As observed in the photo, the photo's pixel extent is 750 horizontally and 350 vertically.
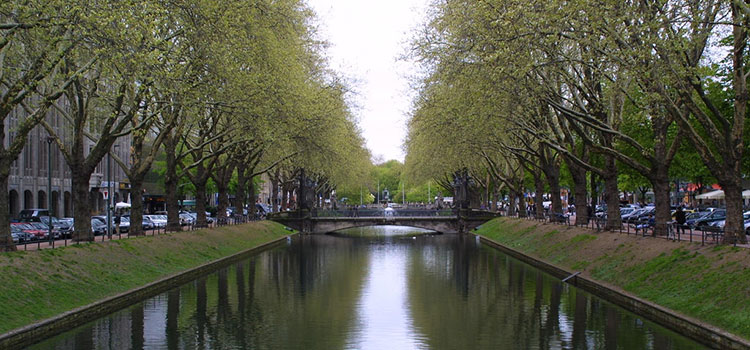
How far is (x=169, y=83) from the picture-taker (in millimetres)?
29359

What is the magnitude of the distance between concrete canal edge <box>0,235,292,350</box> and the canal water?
0.42 metres

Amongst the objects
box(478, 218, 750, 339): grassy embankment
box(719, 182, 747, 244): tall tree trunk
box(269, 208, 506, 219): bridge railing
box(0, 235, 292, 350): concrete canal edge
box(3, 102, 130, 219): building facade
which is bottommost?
box(0, 235, 292, 350): concrete canal edge

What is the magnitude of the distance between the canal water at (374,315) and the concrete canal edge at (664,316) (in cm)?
42

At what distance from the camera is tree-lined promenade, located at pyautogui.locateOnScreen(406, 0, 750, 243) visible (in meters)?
23.3

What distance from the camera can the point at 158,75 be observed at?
1041 inches

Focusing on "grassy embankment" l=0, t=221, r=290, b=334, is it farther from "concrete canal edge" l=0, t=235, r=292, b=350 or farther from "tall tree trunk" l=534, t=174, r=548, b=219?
"tall tree trunk" l=534, t=174, r=548, b=219

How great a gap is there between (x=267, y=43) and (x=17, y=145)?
12997 mm

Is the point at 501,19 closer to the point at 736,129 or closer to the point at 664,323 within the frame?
the point at 736,129

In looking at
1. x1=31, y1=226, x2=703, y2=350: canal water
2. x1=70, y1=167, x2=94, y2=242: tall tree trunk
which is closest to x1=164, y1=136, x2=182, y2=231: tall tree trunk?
x1=31, y1=226, x2=703, y2=350: canal water

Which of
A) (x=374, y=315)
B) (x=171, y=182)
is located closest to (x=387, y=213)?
(x=171, y=182)

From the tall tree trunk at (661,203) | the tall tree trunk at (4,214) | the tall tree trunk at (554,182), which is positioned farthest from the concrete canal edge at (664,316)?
the tall tree trunk at (4,214)

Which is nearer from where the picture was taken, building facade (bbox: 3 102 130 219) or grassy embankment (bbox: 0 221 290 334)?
grassy embankment (bbox: 0 221 290 334)

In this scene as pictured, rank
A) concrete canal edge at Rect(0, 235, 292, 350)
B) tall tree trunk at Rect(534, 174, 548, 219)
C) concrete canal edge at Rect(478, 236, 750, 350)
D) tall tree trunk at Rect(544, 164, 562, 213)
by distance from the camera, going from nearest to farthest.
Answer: concrete canal edge at Rect(478, 236, 750, 350)
concrete canal edge at Rect(0, 235, 292, 350)
tall tree trunk at Rect(544, 164, 562, 213)
tall tree trunk at Rect(534, 174, 548, 219)

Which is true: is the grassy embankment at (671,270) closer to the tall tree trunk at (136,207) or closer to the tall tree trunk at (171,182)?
the tall tree trunk at (171,182)
